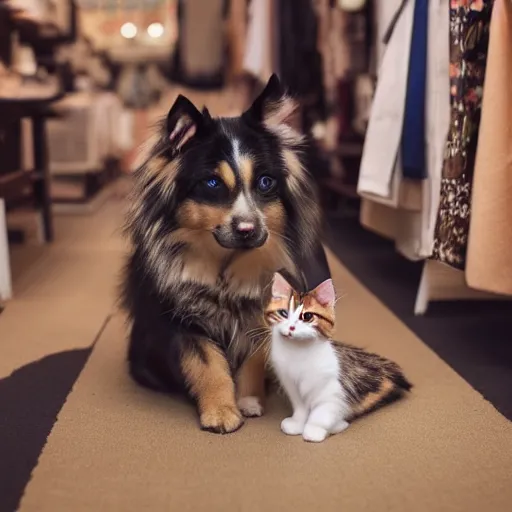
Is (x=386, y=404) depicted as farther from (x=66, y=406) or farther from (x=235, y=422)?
(x=66, y=406)

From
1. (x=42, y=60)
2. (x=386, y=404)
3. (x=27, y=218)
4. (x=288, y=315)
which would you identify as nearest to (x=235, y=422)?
(x=288, y=315)

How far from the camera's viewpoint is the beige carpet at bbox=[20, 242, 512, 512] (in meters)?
1.21

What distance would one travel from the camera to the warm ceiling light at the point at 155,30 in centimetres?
775

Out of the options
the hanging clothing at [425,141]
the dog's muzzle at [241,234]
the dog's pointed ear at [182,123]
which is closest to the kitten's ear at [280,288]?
the dog's muzzle at [241,234]

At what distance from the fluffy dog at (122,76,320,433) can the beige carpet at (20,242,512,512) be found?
10 centimetres

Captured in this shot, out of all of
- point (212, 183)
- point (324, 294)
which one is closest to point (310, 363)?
point (324, 294)

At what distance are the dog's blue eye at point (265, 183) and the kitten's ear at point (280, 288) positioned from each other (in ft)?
0.75

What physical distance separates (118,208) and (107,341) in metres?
3.49

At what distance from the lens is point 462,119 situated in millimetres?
1917

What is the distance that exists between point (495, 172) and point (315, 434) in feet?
2.70

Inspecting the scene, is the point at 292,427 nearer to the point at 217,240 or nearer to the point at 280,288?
the point at 280,288

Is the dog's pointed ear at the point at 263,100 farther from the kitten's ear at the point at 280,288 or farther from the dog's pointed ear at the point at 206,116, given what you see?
the kitten's ear at the point at 280,288

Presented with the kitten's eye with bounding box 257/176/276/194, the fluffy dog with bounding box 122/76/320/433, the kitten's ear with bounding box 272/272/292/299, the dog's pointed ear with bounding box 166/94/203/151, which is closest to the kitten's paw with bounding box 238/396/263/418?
the fluffy dog with bounding box 122/76/320/433

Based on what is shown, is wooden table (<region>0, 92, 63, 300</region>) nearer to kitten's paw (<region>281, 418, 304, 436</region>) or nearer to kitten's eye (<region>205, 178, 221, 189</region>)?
kitten's eye (<region>205, 178, 221, 189</region>)
